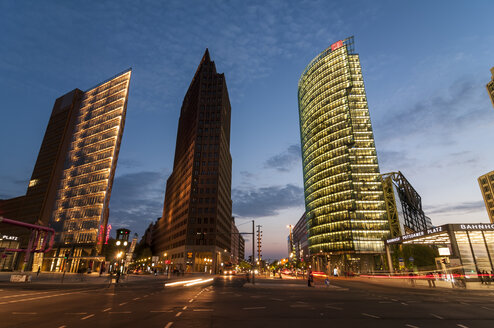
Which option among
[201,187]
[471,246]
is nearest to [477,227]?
[471,246]

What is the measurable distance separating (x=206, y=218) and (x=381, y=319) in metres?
89.2

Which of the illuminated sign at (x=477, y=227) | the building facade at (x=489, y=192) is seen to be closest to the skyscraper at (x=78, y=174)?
the illuminated sign at (x=477, y=227)

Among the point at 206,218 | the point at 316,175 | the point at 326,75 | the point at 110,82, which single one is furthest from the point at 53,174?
the point at 326,75

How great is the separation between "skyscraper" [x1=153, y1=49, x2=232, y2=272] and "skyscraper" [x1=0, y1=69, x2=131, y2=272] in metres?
27.3

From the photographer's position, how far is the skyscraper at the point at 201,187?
93875 mm

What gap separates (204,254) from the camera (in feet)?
309

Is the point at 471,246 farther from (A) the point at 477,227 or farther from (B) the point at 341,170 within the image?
(B) the point at 341,170

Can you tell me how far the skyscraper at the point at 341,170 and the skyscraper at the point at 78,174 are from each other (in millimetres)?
82007

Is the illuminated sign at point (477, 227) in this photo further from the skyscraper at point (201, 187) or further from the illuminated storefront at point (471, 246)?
the skyscraper at point (201, 187)

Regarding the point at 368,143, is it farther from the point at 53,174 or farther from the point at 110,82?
the point at 53,174

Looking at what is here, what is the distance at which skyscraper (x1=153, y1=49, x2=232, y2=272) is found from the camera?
93.9 metres

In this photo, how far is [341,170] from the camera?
350 ft

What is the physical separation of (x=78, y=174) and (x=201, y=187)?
45.0 m

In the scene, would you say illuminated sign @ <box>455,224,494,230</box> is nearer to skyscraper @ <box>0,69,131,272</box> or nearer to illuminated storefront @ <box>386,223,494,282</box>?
illuminated storefront @ <box>386,223,494,282</box>
